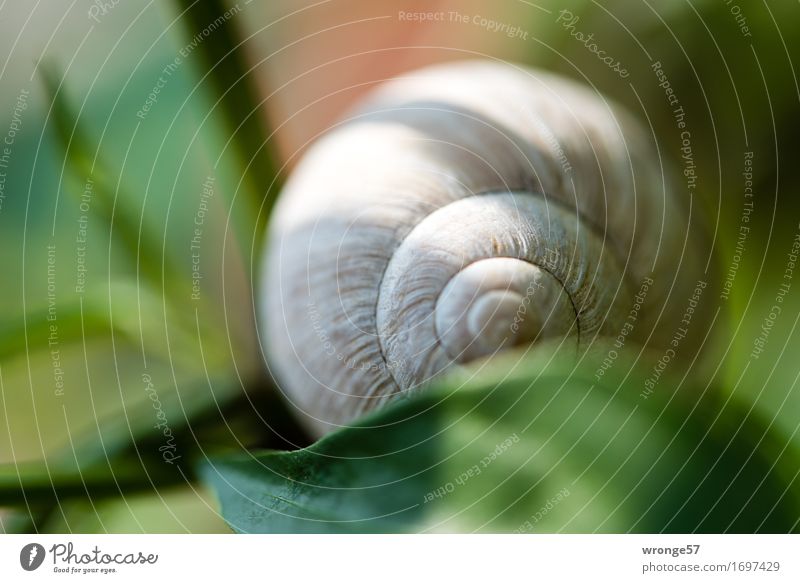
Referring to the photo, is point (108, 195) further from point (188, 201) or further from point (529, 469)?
point (529, 469)

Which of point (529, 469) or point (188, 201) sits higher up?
point (188, 201)

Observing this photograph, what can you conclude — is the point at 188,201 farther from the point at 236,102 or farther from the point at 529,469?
the point at 529,469

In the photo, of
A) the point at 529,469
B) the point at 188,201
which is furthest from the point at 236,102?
the point at 529,469

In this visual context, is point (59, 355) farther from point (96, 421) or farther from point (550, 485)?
point (550, 485)
